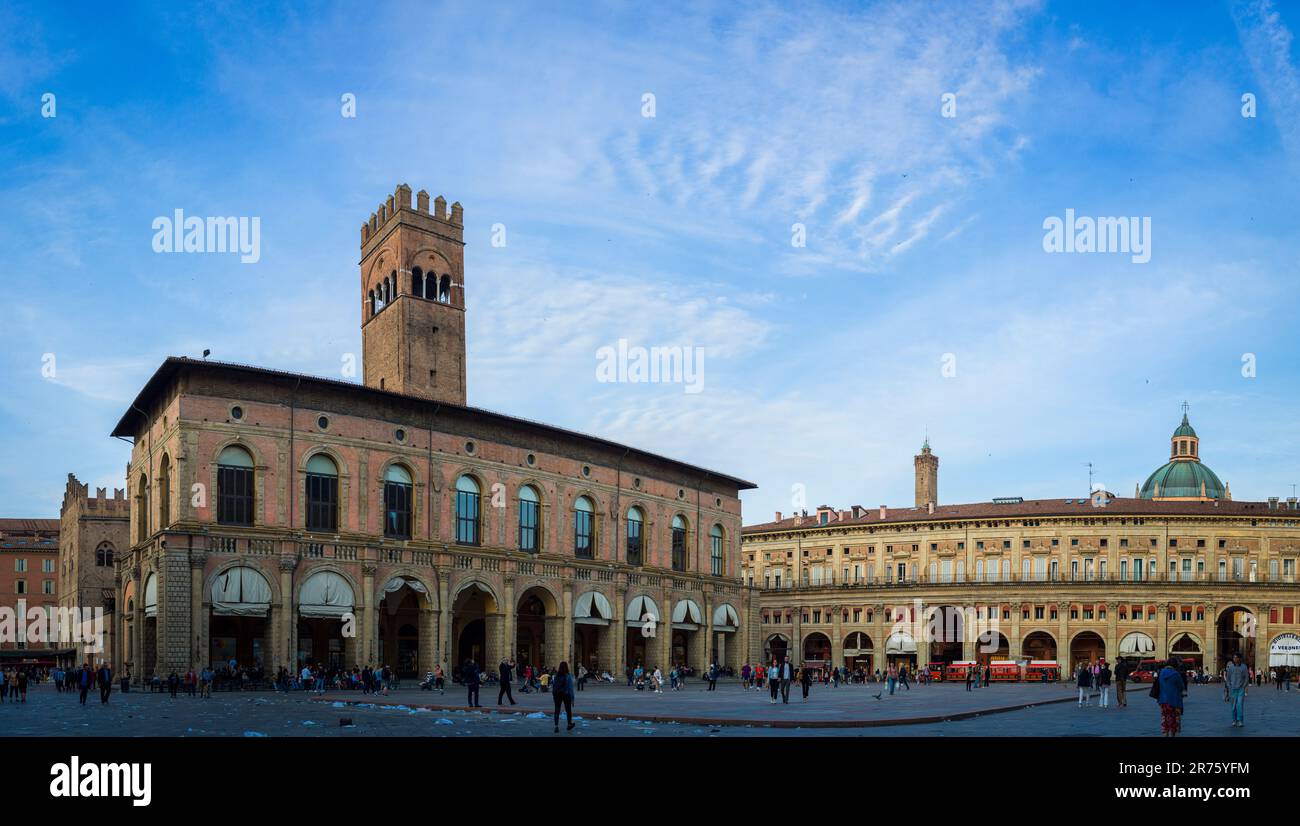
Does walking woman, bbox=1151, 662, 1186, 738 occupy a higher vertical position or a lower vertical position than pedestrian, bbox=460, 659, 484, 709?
higher

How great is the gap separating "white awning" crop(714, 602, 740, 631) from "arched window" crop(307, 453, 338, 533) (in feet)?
92.6

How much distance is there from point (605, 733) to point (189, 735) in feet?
23.5

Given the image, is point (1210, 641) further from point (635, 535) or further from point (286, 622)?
point (286, 622)

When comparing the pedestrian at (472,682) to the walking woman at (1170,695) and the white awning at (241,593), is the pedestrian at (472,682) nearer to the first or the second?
the white awning at (241,593)

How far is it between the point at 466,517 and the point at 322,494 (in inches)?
304

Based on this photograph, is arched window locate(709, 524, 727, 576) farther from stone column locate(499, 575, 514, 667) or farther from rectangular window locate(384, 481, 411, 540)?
rectangular window locate(384, 481, 411, 540)

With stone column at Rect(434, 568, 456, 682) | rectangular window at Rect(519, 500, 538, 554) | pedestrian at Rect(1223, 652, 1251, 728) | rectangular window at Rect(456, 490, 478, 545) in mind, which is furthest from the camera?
rectangular window at Rect(519, 500, 538, 554)

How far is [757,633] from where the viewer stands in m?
76.0

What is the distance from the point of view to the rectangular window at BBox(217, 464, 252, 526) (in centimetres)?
4666

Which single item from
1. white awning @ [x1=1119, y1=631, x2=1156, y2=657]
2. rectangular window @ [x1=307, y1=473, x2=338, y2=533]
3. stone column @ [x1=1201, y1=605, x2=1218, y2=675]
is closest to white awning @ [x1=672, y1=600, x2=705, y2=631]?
rectangular window @ [x1=307, y1=473, x2=338, y2=533]

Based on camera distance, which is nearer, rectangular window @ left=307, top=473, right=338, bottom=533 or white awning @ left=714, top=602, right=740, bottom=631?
rectangular window @ left=307, top=473, right=338, bottom=533

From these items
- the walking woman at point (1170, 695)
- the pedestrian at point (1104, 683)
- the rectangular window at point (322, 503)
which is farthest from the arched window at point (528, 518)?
the walking woman at point (1170, 695)
